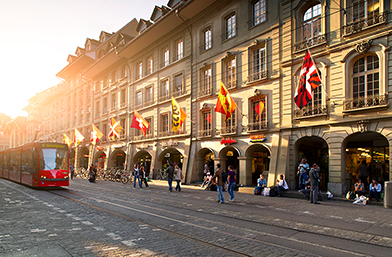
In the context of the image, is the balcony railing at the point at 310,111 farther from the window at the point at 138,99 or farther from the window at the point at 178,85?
the window at the point at 138,99

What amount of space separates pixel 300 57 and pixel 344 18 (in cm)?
311

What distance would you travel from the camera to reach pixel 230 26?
80.0ft

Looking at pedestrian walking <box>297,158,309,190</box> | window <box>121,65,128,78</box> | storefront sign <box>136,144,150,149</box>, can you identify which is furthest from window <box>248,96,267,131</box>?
window <box>121,65,128,78</box>

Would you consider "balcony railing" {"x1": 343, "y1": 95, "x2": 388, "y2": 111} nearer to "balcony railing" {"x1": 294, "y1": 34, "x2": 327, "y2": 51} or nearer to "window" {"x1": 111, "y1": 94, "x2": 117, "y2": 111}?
"balcony railing" {"x1": 294, "y1": 34, "x2": 327, "y2": 51}

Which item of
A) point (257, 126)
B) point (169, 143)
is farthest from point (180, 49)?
point (257, 126)

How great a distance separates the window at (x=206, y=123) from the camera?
82.5 feet

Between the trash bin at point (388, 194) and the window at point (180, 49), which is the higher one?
the window at point (180, 49)

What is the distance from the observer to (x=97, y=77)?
43.8 m

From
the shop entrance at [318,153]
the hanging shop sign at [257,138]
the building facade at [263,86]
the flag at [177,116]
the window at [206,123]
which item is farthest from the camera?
the window at [206,123]

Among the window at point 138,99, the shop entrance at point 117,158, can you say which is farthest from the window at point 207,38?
the shop entrance at point 117,158

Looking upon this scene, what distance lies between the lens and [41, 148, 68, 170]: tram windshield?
18.6 metres

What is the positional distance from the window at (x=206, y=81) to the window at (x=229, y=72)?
1726mm

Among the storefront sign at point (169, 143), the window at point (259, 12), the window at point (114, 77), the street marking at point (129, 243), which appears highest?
the window at point (259, 12)

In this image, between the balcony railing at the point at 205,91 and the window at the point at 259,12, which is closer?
the window at the point at 259,12
